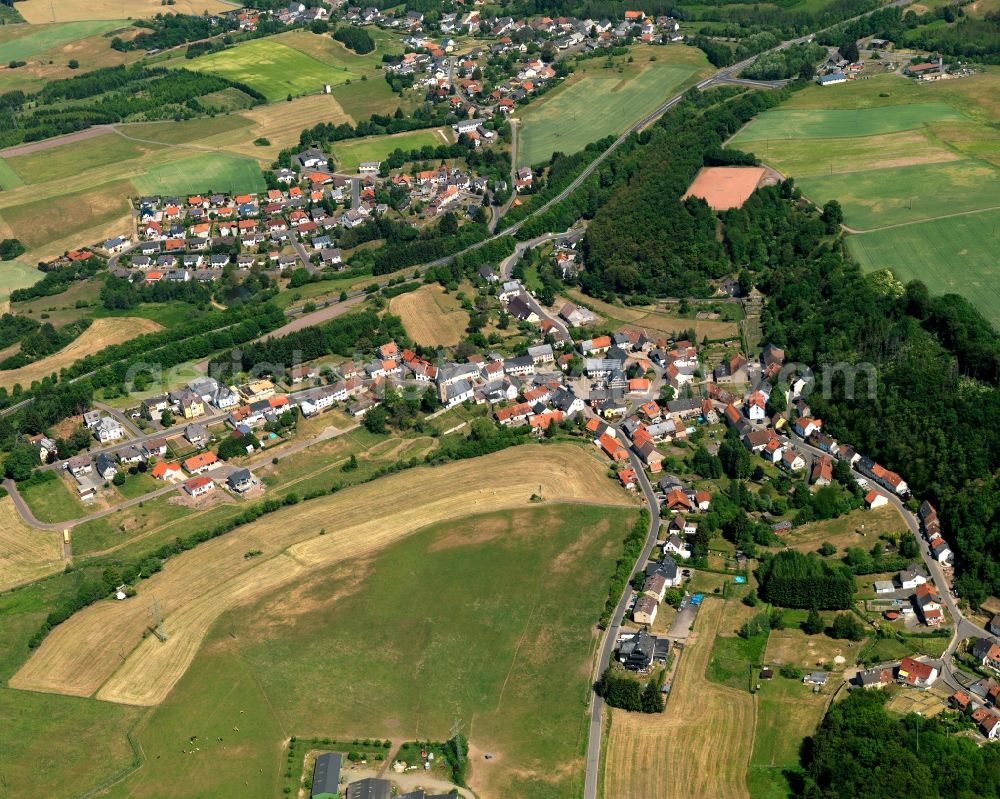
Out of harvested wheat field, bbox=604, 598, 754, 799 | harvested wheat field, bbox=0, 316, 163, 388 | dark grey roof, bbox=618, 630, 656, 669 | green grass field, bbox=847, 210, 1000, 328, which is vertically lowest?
harvested wheat field, bbox=0, 316, 163, 388

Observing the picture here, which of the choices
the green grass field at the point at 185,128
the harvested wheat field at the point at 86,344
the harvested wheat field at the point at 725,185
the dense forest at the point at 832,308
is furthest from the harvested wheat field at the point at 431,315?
the green grass field at the point at 185,128

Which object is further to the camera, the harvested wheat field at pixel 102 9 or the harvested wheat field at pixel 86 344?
the harvested wheat field at pixel 102 9

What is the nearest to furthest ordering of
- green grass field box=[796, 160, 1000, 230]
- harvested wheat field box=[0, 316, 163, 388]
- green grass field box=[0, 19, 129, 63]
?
harvested wheat field box=[0, 316, 163, 388], green grass field box=[796, 160, 1000, 230], green grass field box=[0, 19, 129, 63]

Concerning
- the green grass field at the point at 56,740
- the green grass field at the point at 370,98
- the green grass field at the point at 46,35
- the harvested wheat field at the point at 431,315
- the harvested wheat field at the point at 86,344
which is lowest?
the harvested wheat field at the point at 86,344

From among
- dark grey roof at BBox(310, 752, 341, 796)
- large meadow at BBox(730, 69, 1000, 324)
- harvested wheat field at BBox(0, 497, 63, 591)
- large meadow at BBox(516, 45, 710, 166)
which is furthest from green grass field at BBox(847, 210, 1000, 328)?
harvested wheat field at BBox(0, 497, 63, 591)

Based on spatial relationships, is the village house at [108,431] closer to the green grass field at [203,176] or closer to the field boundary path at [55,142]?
the green grass field at [203,176]

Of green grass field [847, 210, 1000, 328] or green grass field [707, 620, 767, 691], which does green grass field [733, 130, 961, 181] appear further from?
green grass field [707, 620, 767, 691]

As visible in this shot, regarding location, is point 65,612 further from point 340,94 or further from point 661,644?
point 340,94

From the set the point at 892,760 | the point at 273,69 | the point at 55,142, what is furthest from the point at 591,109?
the point at 892,760
